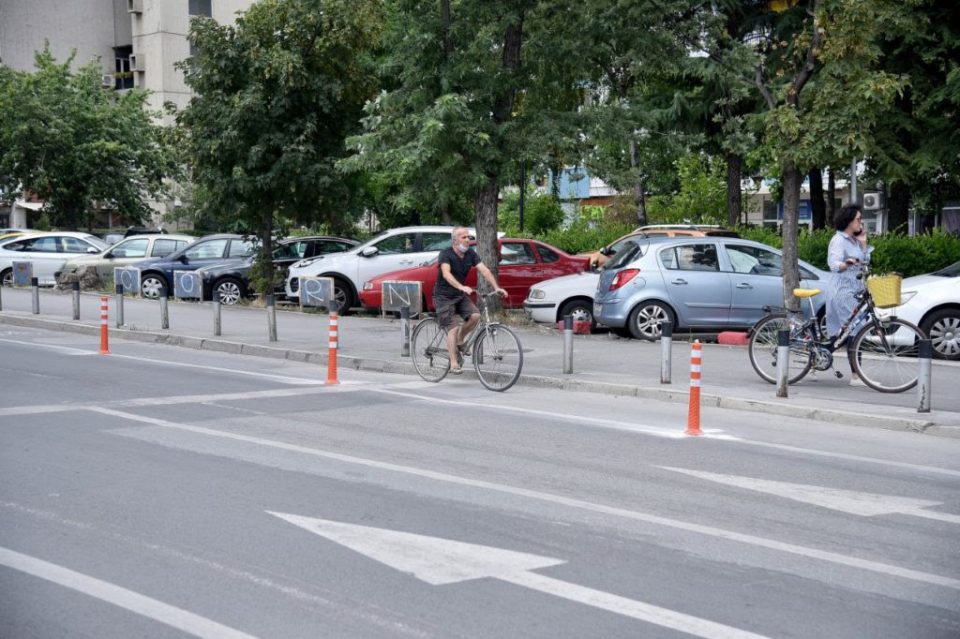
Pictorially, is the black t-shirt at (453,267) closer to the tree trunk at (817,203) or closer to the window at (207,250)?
the window at (207,250)

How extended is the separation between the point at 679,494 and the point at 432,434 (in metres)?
2.97

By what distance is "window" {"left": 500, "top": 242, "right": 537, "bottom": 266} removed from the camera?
23.4 meters

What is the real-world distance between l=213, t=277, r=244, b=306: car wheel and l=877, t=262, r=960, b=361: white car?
1606cm

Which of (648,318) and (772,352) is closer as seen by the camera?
(772,352)

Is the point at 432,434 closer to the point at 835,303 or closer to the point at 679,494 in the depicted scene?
the point at 679,494

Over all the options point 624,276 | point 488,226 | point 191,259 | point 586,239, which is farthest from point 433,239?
point 191,259

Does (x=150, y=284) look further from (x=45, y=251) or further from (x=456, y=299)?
(x=456, y=299)

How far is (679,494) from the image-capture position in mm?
7781

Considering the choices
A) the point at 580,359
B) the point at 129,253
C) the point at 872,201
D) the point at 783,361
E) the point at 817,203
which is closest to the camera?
the point at 783,361

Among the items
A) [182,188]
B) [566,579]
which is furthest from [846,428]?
[182,188]

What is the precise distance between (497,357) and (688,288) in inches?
239

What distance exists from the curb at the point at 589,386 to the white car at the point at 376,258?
5.35 meters

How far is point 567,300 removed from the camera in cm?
2041

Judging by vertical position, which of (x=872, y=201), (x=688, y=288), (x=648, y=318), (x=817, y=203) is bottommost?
(x=648, y=318)
